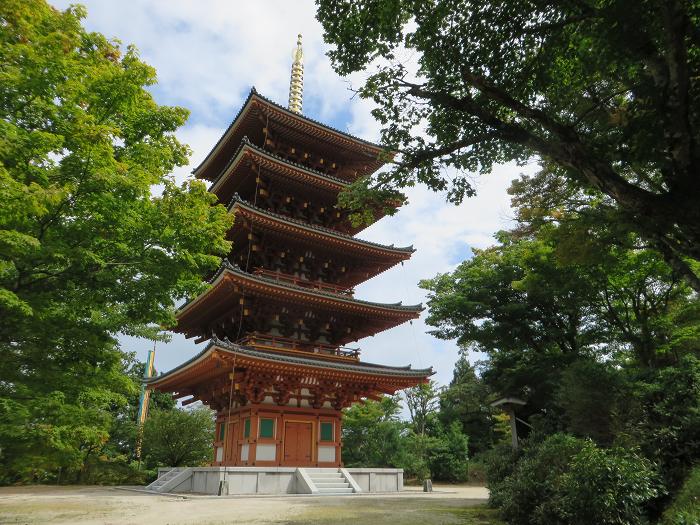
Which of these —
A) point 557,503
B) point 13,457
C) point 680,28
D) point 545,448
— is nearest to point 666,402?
point 545,448

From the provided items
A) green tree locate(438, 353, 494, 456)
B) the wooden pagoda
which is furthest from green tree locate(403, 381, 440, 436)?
the wooden pagoda

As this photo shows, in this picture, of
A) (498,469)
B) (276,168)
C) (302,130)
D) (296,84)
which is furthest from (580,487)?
(296,84)

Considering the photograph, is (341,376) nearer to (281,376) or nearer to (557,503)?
(281,376)

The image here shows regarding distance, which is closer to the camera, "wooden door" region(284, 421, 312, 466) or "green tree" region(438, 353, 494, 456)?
"wooden door" region(284, 421, 312, 466)

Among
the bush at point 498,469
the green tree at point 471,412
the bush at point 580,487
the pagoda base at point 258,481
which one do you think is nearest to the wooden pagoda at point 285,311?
the pagoda base at point 258,481

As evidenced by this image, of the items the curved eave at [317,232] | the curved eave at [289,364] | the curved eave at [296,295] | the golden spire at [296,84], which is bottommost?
the curved eave at [289,364]

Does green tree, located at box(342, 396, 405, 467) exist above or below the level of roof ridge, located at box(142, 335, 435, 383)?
below

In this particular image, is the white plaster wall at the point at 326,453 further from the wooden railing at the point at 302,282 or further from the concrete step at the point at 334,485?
the wooden railing at the point at 302,282

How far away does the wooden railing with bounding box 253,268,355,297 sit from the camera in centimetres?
1759

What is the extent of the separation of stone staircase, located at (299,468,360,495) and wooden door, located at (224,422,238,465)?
2.86 meters

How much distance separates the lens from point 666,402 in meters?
10.1

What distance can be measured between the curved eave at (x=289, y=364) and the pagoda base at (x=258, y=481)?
11.8 ft

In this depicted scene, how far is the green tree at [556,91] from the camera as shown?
627cm

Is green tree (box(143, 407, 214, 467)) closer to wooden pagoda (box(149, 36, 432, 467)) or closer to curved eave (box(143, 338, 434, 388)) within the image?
wooden pagoda (box(149, 36, 432, 467))
